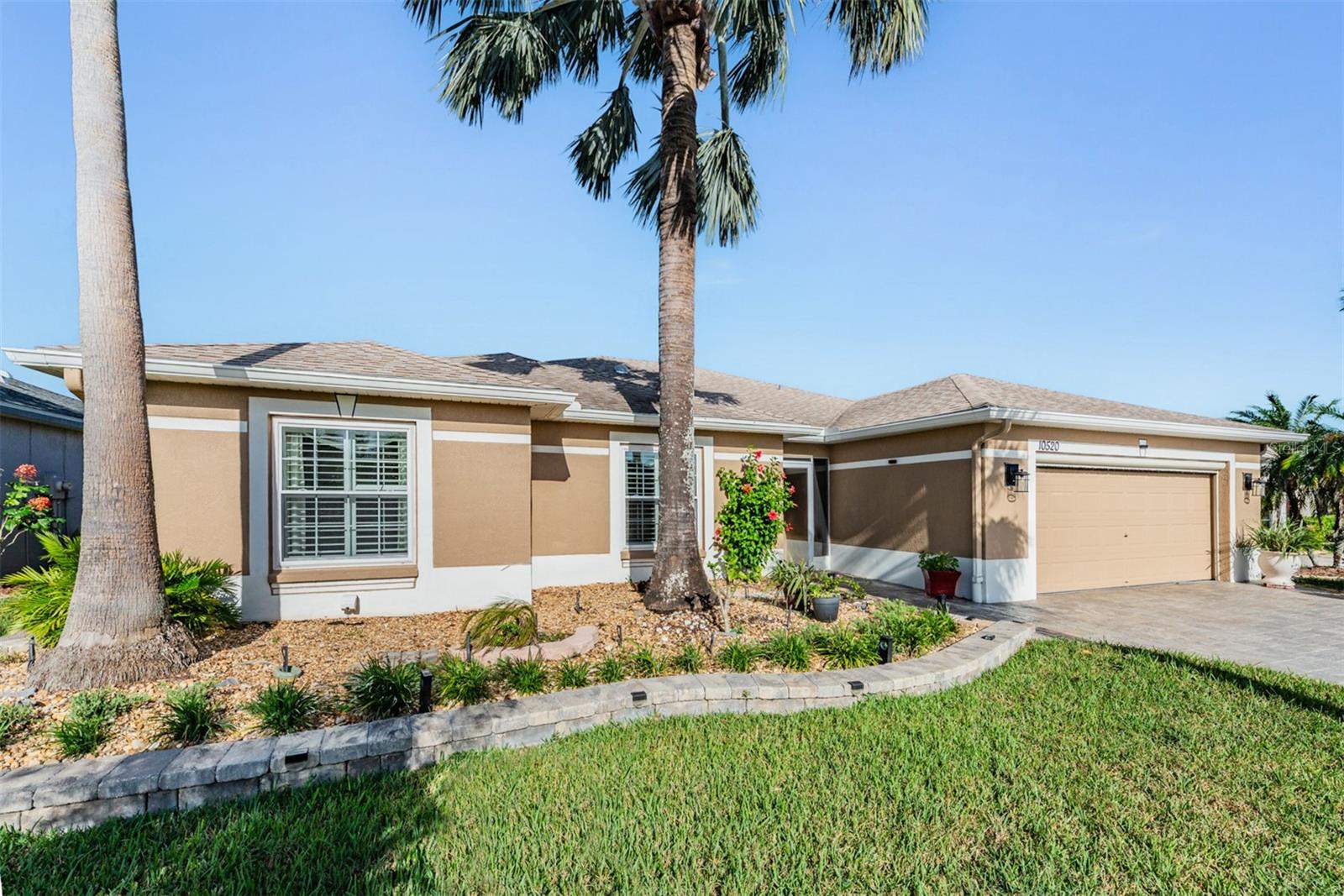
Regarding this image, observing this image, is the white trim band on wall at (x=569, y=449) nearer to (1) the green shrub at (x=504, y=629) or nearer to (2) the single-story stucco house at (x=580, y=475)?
(2) the single-story stucco house at (x=580, y=475)

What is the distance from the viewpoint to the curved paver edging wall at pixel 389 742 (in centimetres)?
300

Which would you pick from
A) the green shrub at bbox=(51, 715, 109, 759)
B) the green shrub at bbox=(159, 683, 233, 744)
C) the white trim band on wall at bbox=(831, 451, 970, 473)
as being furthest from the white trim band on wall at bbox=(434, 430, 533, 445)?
the white trim band on wall at bbox=(831, 451, 970, 473)

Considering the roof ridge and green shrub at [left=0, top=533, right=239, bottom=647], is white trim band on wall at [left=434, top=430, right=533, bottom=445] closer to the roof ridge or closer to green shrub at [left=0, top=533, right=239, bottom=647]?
green shrub at [left=0, top=533, right=239, bottom=647]

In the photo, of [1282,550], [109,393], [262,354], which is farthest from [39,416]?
[1282,550]

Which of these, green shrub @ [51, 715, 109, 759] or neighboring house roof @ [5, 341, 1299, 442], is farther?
neighboring house roof @ [5, 341, 1299, 442]

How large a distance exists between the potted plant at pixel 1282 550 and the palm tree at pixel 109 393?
55.9 ft

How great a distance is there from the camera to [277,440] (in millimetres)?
6922

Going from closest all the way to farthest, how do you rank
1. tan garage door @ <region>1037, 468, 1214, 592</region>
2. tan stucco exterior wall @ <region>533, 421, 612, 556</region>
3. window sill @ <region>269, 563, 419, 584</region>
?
window sill @ <region>269, 563, 419, 584</region> → tan stucco exterior wall @ <region>533, 421, 612, 556</region> → tan garage door @ <region>1037, 468, 1214, 592</region>

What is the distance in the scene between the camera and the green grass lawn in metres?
2.59

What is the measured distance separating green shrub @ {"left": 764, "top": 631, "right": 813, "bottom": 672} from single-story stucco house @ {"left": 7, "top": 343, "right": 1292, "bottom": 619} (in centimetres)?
398

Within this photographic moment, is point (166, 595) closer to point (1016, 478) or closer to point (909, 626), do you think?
point (909, 626)

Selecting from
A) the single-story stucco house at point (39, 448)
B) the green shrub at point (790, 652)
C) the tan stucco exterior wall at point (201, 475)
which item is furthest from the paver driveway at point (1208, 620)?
the single-story stucco house at point (39, 448)

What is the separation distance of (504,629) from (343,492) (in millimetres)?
3090

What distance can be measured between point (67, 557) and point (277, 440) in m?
2.08
